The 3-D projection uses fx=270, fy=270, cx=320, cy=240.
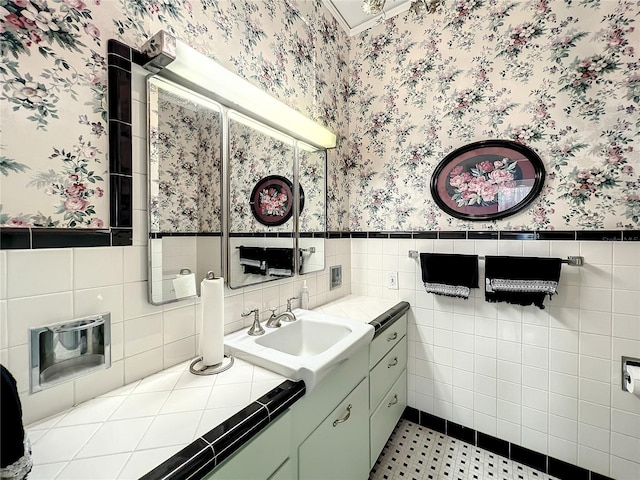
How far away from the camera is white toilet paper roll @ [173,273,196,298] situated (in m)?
0.98

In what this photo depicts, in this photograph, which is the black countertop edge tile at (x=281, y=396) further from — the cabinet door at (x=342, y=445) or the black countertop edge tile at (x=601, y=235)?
the black countertop edge tile at (x=601, y=235)

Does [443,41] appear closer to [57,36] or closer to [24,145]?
[57,36]

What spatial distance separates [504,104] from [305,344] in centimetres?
170

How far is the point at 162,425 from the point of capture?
66 centimetres

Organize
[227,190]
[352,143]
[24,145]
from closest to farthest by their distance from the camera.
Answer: [24,145], [227,190], [352,143]

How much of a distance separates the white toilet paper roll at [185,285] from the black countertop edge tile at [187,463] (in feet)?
1.73

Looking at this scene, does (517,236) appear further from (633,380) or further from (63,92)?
(63,92)

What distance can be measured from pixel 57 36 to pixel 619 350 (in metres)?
2.42

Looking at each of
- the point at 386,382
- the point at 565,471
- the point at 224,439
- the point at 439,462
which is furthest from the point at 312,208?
the point at 565,471

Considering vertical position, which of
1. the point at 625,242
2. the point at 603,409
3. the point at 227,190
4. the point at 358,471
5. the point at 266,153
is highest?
the point at 266,153

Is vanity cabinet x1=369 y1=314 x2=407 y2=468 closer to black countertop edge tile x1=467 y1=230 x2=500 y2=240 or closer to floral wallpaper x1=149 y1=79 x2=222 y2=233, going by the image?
black countertop edge tile x1=467 y1=230 x2=500 y2=240

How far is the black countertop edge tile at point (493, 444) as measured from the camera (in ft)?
5.07

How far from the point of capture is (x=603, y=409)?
1312 mm

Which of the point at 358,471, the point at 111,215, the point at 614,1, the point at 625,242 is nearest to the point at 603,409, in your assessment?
the point at 625,242
